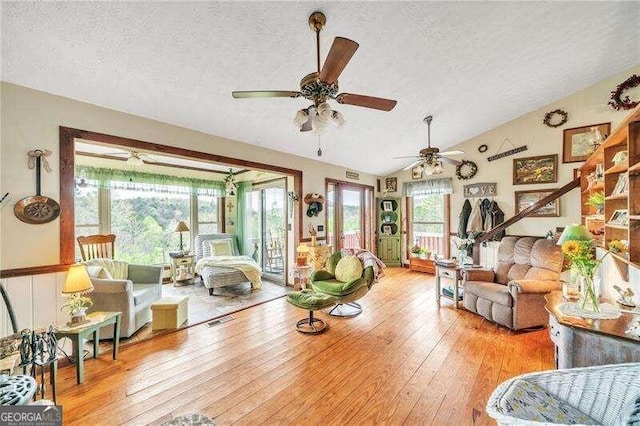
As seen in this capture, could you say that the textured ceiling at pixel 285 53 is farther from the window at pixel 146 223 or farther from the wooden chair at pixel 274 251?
the window at pixel 146 223

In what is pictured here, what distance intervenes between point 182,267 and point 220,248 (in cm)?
80

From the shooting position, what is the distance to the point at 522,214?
12.9ft

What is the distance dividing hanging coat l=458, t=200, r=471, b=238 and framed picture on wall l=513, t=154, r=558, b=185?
88 cm

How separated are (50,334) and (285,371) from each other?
1761 millimetres

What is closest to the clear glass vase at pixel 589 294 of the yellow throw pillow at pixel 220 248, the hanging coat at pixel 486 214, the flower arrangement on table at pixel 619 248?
the flower arrangement on table at pixel 619 248

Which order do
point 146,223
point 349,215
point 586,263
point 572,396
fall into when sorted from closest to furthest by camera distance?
point 572,396
point 586,263
point 146,223
point 349,215

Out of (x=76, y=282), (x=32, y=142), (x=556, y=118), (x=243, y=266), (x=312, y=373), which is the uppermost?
(x=556, y=118)

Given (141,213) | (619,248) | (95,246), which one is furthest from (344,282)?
(141,213)

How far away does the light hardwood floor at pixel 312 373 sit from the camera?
174cm

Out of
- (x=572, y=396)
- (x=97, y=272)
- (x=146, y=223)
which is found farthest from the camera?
(x=146, y=223)

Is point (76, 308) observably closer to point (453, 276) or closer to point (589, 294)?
point (589, 294)

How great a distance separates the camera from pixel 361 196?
6.29 m

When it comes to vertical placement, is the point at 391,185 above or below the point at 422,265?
above

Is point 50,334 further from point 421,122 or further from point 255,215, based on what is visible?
point 421,122
